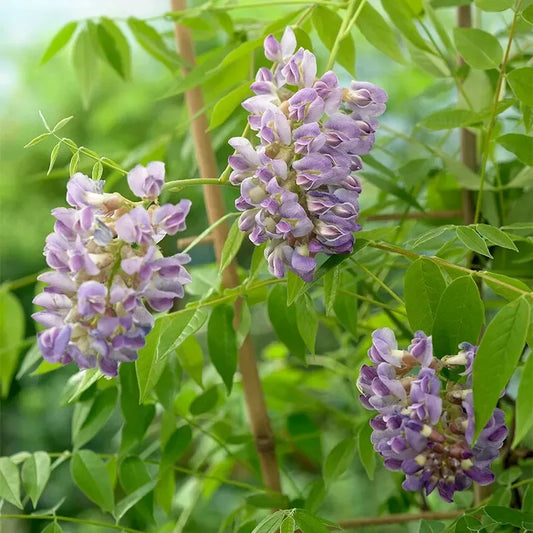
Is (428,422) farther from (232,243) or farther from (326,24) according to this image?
(326,24)

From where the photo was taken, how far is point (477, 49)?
0.50 m

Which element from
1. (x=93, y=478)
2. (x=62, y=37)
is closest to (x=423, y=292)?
(x=93, y=478)

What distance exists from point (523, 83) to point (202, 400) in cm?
31

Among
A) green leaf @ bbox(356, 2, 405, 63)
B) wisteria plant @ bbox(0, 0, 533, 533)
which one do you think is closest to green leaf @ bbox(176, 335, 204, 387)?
wisteria plant @ bbox(0, 0, 533, 533)

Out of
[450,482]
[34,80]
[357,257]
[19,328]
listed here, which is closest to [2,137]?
[34,80]

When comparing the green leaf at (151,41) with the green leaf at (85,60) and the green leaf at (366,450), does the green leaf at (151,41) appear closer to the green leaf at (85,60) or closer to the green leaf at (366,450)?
the green leaf at (85,60)

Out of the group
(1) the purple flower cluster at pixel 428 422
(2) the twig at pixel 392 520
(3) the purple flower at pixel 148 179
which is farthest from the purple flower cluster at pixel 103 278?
(2) the twig at pixel 392 520

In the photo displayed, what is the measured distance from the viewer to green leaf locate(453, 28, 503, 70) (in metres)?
0.49

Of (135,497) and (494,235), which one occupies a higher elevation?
(494,235)

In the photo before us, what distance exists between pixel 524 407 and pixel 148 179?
0.17 meters

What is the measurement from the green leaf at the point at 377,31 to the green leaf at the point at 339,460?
24cm

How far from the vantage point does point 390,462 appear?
385mm

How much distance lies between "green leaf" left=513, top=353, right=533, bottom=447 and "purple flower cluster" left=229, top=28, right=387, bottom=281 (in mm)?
94

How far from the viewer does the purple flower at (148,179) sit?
0.37m
